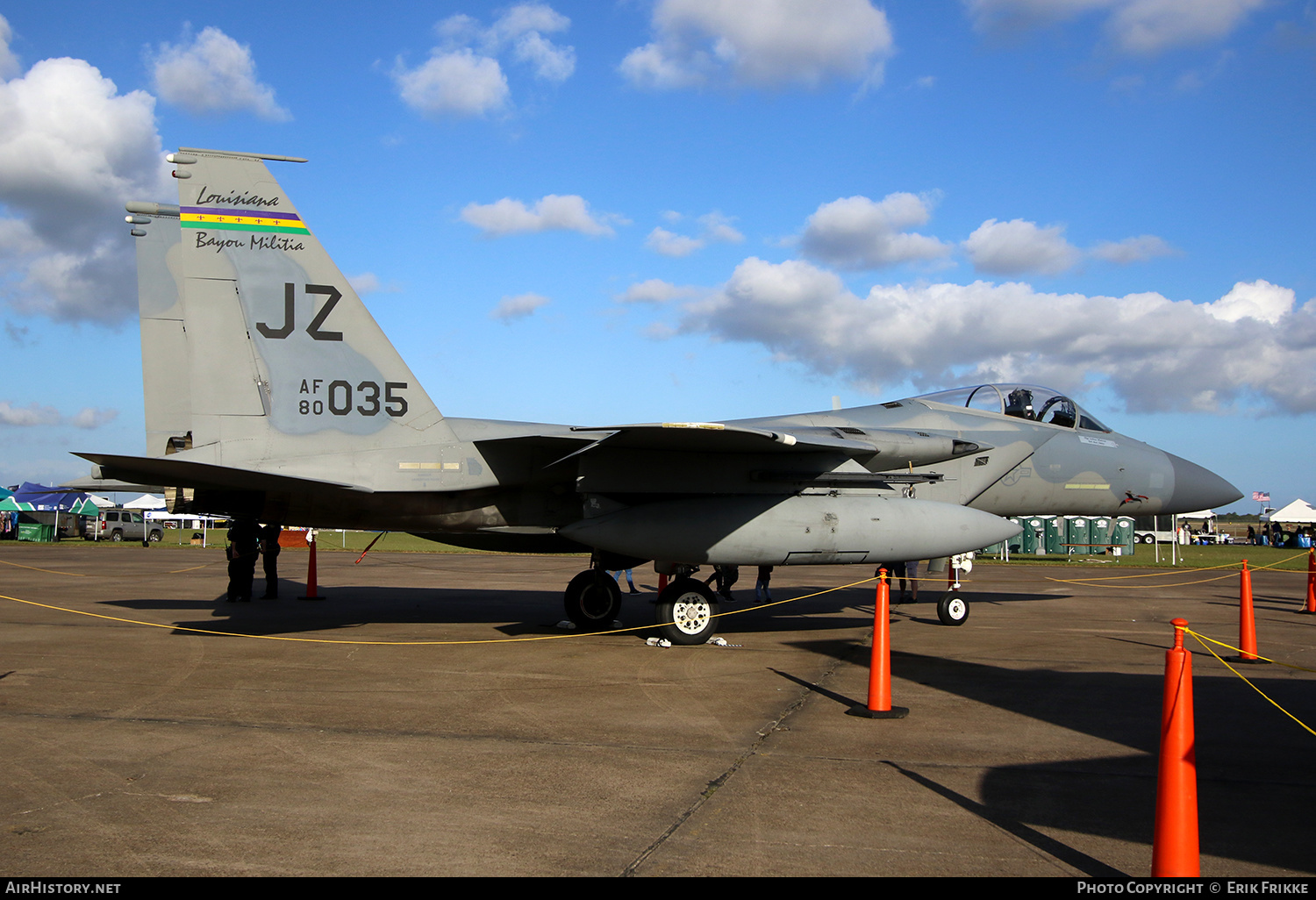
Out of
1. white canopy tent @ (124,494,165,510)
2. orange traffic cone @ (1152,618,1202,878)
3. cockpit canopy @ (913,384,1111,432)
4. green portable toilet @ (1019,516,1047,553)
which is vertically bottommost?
green portable toilet @ (1019,516,1047,553)

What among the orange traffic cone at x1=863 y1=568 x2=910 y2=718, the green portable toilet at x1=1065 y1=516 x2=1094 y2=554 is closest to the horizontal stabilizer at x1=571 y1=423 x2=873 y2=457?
the orange traffic cone at x1=863 y1=568 x2=910 y2=718

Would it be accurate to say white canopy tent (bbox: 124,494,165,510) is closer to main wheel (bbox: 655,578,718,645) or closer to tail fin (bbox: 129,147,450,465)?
tail fin (bbox: 129,147,450,465)

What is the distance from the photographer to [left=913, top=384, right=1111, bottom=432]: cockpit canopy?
12.5 m

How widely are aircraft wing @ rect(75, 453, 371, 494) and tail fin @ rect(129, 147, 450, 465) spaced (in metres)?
0.61

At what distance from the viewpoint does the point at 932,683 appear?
7.82m

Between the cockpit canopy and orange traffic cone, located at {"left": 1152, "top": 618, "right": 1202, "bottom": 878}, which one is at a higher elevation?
the cockpit canopy

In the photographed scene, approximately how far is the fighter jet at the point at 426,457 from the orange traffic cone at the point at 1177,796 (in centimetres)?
532

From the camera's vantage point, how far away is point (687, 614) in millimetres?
10125

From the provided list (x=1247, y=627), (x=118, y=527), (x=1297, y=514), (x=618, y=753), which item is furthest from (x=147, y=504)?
(x=1297, y=514)

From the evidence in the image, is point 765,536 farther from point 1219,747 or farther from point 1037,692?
point 1219,747

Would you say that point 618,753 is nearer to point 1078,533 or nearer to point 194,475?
point 194,475

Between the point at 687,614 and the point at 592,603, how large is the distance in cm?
165

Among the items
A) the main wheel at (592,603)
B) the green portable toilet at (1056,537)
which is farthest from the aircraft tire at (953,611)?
the green portable toilet at (1056,537)

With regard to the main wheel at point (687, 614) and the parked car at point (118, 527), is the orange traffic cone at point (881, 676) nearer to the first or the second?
the main wheel at point (687, 614)
